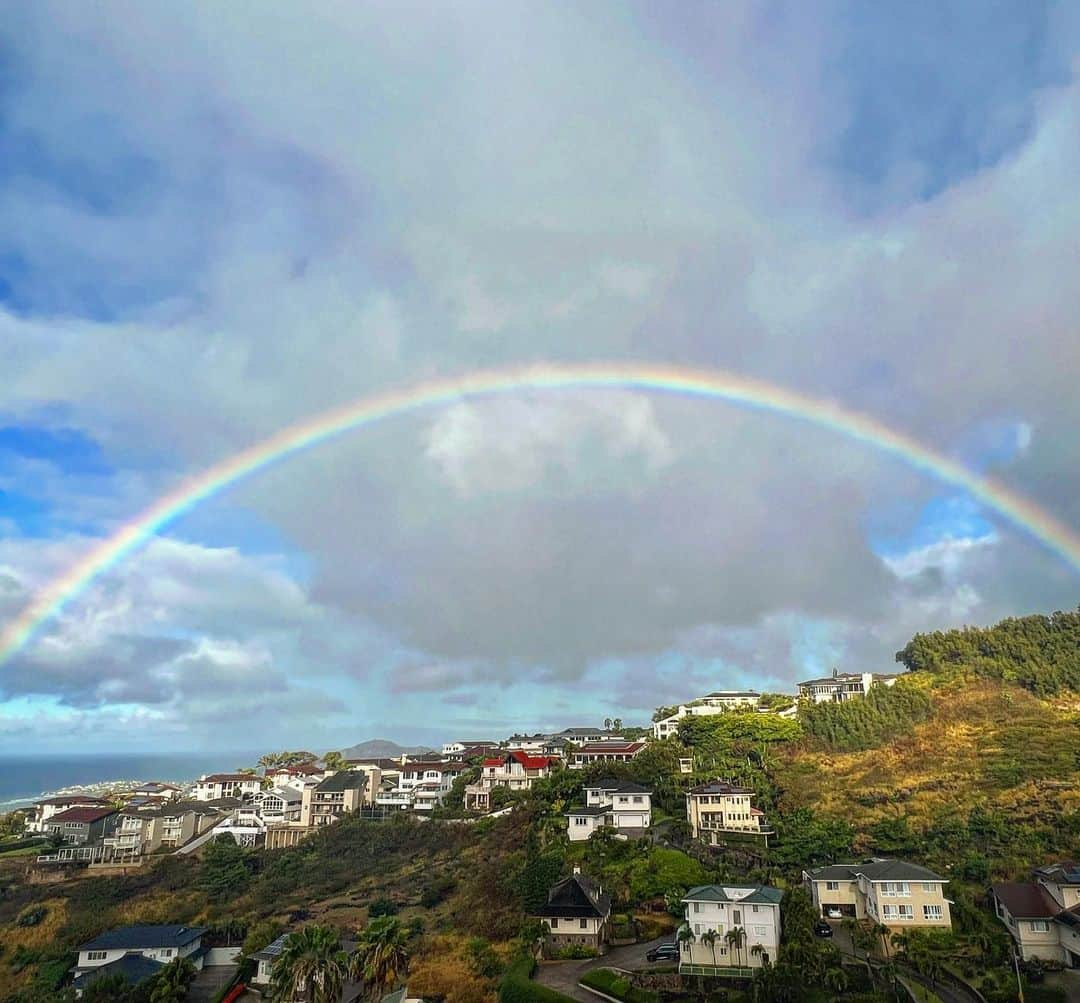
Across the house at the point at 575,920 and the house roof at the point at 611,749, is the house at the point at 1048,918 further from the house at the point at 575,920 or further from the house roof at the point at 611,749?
the house roof at the point at 611,749

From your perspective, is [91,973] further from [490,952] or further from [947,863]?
[947,863]

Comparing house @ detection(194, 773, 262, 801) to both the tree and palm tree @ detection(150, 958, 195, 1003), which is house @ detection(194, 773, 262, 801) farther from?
palm tree @ detection(150, 958, 195, 1003)

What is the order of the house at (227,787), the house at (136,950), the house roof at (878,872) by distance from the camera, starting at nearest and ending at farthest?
the house roof at (878,872), the house at (136,950), the house at (227,787)

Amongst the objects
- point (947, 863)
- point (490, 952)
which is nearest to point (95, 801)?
point (490, 952)

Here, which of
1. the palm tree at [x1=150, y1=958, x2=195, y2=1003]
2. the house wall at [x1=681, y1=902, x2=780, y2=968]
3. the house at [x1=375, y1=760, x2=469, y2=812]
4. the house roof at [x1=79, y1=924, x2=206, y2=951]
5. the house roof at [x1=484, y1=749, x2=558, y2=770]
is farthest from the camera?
the house at [x1=375, y1=760, x2=469, y2=812]

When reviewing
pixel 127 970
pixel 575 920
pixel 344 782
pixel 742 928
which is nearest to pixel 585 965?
pixel 575 920

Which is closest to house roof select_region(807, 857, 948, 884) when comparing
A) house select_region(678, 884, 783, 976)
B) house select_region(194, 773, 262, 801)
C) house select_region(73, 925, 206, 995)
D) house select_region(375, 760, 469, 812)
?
house select_region(678, 884, 783, 976)

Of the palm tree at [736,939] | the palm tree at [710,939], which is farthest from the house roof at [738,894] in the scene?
the palm tree at [710,939]
